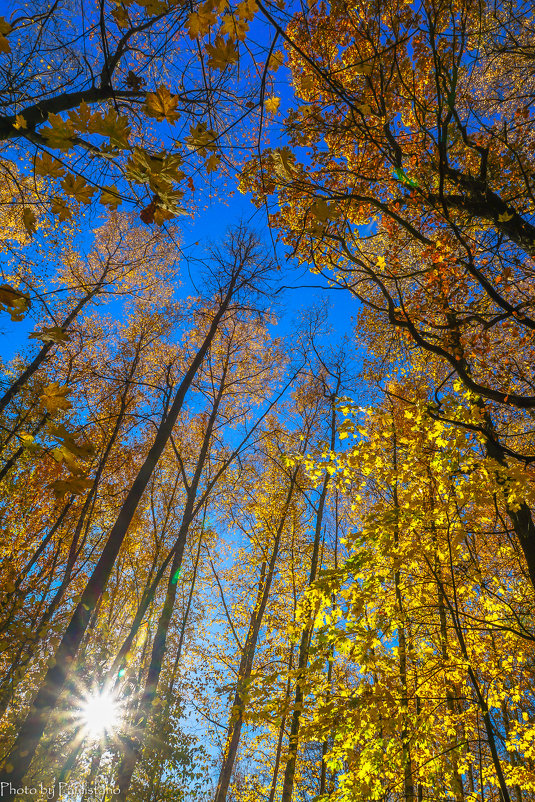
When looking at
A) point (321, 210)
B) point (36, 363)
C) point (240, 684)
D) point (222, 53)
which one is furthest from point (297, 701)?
point (36, 363)

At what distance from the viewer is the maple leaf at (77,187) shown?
1163mm

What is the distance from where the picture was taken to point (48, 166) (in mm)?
1194

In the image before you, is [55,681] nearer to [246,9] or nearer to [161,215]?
[161,215]

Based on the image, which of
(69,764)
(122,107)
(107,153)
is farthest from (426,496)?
(69,764)

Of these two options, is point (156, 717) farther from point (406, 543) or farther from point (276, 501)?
point (406, 543)

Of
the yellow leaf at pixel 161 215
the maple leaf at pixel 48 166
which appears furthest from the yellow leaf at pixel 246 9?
the maple leaf at pixel 48 166

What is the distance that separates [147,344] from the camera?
33.1ft

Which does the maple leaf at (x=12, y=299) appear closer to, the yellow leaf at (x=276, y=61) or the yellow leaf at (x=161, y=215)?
the yellow leaf at (x=161, y=215)

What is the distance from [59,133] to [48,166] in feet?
0.45

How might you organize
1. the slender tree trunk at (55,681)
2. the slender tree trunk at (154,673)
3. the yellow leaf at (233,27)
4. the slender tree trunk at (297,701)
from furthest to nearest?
1. the slender tree trunk at (154,673)
2. the slender tree trunk at (297,701)
3. the slender tree trunk at (55,681)
4. the yellow leaf at (233,27)

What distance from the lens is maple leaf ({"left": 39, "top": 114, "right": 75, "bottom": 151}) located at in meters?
1.08

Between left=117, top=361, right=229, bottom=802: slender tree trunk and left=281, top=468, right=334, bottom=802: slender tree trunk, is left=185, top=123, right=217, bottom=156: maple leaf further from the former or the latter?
left=117, top=361, right=229, bottom=802: slender tree trunk

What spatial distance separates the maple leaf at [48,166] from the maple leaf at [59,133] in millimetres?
74

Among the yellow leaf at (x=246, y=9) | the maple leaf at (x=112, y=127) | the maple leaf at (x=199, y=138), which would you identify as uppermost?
the yellow leaf at (x=246, y=9)
